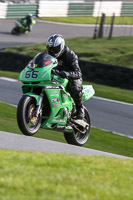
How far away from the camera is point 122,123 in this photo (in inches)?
483

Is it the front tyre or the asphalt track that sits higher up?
the front tyre

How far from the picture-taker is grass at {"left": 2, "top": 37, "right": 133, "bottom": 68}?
19781 mm

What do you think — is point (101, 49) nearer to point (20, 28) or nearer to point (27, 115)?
point (20, 28)

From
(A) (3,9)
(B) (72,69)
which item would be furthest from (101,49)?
(B) (72,69)

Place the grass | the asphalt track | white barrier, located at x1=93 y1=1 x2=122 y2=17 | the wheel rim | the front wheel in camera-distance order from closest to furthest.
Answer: the wheel rim, the front wheel, the grass, the asphalt track, white barrier, located at x1=93 y1=1 x2=122 y2=17

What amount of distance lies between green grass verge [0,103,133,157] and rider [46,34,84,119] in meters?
1.19

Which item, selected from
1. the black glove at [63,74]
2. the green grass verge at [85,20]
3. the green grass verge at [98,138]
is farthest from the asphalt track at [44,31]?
the black glove at [63,74]

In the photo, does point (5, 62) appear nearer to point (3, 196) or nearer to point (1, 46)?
point (1, 46)

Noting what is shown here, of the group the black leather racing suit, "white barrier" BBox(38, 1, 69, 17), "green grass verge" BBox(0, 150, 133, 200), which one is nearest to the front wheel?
the black leather racing suit

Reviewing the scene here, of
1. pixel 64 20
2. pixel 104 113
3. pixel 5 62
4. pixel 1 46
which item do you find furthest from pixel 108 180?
pixel 64 20

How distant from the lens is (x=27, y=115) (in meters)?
7.52

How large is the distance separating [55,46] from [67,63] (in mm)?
413

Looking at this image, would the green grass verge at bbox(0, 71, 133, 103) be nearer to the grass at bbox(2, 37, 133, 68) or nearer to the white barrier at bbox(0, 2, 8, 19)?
the grass at bbox(2, 37, 133, 68)

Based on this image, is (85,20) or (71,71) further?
(85,20)
